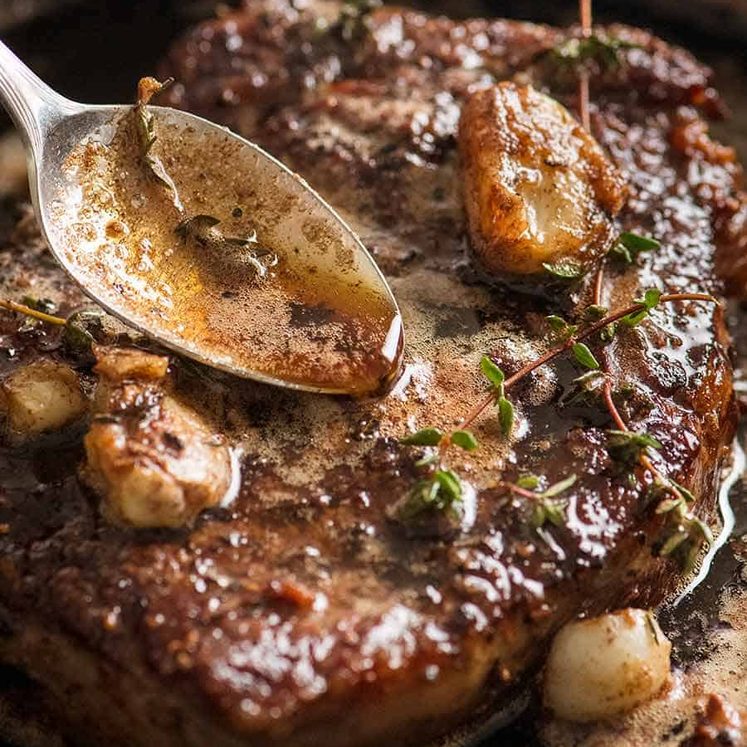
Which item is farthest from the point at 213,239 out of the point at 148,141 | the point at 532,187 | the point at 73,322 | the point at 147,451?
the point at 532,187

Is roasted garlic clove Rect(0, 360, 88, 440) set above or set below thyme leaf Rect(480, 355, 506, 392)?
below

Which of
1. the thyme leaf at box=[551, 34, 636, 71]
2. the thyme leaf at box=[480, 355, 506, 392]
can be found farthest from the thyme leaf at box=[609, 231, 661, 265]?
the thyme leaf at box=[551, 34, 636, 71]

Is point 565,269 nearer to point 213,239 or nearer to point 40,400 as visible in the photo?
point 213,239

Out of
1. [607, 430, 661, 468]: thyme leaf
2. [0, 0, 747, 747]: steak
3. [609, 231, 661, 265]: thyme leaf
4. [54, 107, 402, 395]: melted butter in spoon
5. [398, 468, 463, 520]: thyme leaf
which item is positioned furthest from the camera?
[609, 231, 661, 265]: thyme leaf

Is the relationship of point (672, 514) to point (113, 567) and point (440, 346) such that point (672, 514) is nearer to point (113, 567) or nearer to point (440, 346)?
point (440, 346)

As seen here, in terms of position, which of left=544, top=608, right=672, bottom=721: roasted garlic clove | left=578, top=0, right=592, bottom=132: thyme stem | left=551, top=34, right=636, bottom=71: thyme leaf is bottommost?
left=544, top=608, right=672, bottom=721: roasted garlic clove

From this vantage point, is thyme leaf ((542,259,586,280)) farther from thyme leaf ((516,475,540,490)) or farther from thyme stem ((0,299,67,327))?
thyme stem ((0,299,67,327))

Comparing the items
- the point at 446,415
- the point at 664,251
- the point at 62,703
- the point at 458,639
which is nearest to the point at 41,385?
the point at 62,703
